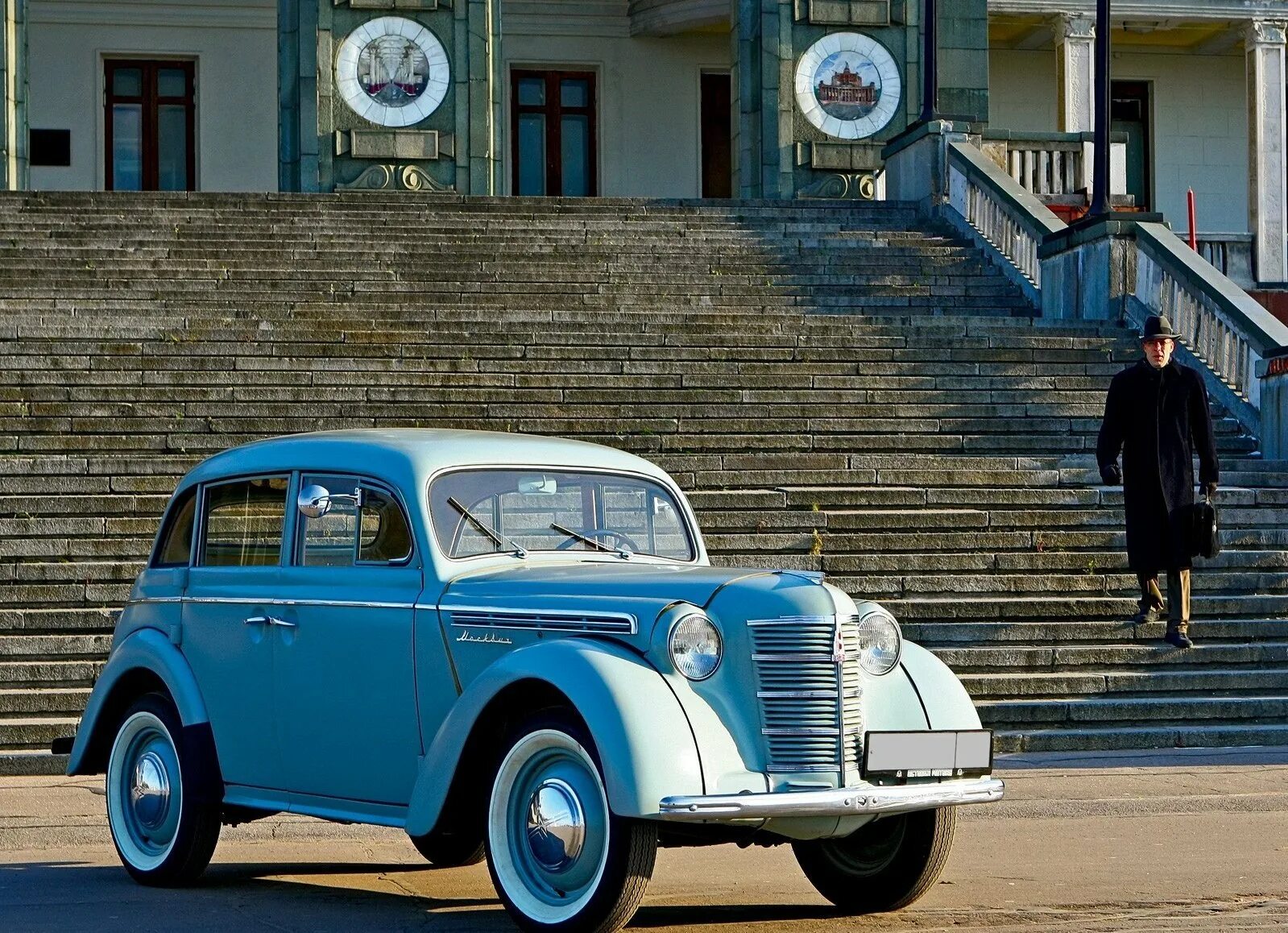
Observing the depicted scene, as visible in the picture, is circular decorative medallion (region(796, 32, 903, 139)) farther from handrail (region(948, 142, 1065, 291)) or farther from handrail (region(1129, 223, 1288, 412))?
handrail (region(1129, 223, 1288, 412))

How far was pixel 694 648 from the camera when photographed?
636 cm

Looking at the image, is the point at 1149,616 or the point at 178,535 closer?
the point at 178,535

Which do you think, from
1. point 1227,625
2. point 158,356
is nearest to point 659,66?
point 158,356

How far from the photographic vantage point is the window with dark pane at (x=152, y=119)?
33188mm

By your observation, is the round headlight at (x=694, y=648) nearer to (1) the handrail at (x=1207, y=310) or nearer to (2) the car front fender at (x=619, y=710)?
(2) the car front fender at (x=619, y=710)

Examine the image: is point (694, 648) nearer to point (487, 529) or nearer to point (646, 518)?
point (487, 529)

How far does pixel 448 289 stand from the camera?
62.1 feet

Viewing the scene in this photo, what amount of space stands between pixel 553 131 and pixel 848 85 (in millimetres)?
7546

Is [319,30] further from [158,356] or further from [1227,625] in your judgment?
[1227,625]

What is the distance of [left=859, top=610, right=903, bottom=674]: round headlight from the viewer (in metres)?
6.67

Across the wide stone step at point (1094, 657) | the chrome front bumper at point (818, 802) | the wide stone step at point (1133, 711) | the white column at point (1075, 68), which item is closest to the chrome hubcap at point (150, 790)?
the chrome front bumper at point (818, 802)

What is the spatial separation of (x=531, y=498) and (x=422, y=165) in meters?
20.3

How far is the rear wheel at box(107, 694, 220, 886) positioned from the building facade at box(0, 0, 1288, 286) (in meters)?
18.1

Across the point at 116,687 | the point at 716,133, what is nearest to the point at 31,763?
the point at 116,687
